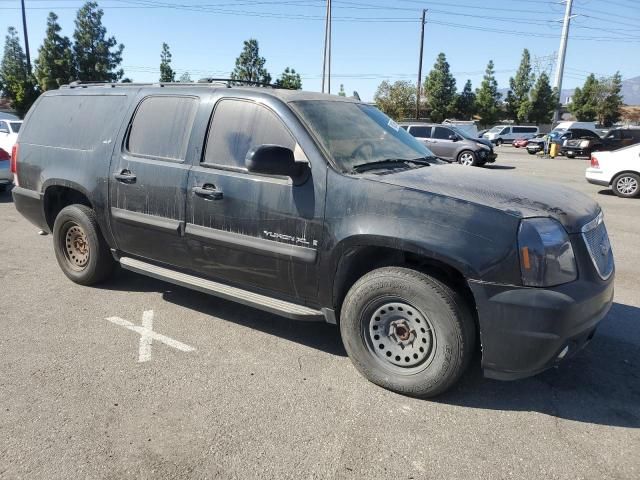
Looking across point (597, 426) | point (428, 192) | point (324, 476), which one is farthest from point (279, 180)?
point (597, 426)

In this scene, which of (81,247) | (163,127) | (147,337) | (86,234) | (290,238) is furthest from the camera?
(81,247)

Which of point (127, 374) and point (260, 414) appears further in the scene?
point (127, 374)

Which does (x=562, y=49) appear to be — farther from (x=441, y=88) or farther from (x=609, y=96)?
(x=609, y=96)

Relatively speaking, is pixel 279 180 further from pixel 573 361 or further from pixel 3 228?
pixel 3 228

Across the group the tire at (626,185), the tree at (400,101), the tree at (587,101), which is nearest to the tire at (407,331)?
the tire at (626,185)

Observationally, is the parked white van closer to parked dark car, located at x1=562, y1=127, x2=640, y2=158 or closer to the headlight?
parked dark car, located at x1=562, y1=127, x2=640, y2=158

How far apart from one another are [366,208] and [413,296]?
609 millimetres

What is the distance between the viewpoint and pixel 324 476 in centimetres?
246

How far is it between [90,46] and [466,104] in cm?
3961

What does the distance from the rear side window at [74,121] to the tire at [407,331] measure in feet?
9.11

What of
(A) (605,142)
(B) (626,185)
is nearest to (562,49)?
(A) (605,142)

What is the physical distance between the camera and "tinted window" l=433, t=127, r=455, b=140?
19734 mm

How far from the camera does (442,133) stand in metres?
19.8

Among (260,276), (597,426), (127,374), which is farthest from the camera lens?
(260,276)
